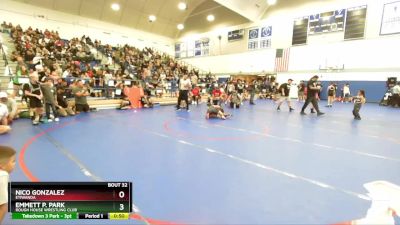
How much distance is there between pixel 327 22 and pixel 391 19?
402cm

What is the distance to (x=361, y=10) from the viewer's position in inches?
679

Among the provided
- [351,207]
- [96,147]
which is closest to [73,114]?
[96,147]

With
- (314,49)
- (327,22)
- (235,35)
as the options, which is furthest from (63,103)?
(235,35)

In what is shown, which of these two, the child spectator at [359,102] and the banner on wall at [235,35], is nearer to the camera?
the child spectator at [359,102]

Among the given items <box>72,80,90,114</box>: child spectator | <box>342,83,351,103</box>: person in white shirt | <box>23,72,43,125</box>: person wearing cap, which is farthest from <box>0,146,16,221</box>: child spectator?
<box>342,83,351,103</box>: person in white shirt

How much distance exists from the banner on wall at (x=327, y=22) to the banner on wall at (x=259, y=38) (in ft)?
12.2

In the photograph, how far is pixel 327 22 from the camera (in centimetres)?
1883

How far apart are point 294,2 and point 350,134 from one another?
1764 cm

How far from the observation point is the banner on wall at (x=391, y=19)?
15.8 metres

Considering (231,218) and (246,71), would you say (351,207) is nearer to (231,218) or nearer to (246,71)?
(231,218)

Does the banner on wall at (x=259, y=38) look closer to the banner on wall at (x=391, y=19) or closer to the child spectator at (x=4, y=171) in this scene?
the banner on wall at (x=391, y=19)

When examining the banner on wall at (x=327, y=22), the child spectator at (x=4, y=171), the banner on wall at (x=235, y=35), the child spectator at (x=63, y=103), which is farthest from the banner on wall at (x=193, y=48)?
the child spectator at (x=4, y=171)

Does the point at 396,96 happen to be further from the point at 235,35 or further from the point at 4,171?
the point at 4,171

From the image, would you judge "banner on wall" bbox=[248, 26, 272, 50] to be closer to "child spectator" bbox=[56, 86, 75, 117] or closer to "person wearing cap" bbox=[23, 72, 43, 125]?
"child spectator" bbox=[56, 86, 75, 117]
